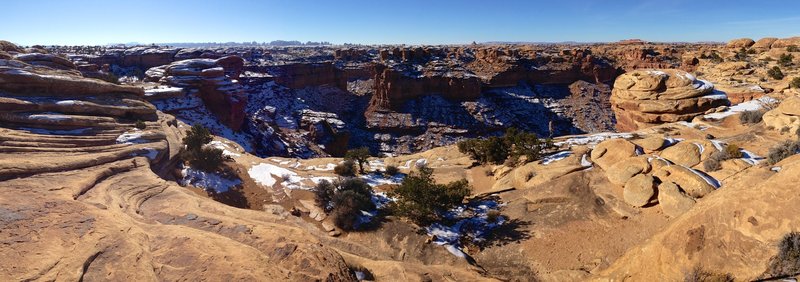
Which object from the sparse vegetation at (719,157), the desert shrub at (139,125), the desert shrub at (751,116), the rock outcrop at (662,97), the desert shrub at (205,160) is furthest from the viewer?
the rock outcrop at (662,97)

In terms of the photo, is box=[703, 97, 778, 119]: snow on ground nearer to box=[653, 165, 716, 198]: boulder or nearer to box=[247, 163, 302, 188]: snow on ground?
box=[653, 165, 716, 198]: boulder

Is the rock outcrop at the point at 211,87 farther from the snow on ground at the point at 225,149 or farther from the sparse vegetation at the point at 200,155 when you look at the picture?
the sparse vegetation at the point at 200,155

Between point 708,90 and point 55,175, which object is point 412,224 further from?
point 708,90

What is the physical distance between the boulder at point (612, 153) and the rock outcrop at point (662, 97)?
31.7 feet

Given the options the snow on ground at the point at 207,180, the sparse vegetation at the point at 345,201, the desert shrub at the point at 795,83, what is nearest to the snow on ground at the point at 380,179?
the sparse vegetation at the point at 345,201

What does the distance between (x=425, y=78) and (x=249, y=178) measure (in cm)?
4995

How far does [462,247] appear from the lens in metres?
12.7

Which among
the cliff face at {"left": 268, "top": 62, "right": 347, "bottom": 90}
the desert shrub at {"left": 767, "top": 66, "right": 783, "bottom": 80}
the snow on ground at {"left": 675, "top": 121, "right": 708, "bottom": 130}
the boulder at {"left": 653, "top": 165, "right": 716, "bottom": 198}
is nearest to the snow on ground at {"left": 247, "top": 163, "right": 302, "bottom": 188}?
the boulder at {"left": 653, "top": 165, "right": 716, "bottom": 198}

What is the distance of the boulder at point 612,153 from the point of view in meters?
15.3

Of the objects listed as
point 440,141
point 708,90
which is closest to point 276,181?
point 708,90

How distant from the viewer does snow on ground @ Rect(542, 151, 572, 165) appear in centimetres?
1788

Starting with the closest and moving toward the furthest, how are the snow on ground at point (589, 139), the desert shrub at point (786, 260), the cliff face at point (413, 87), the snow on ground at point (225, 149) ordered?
1. the desert shrub at point (786, 260)
2. the snow on ground at point (589, 139)
3. the snow on ground at point (225, 149)
4. the cliff face at point (413, 87)

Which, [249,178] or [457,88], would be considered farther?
[457,88]

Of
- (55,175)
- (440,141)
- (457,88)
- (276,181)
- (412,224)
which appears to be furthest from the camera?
(457,88)
